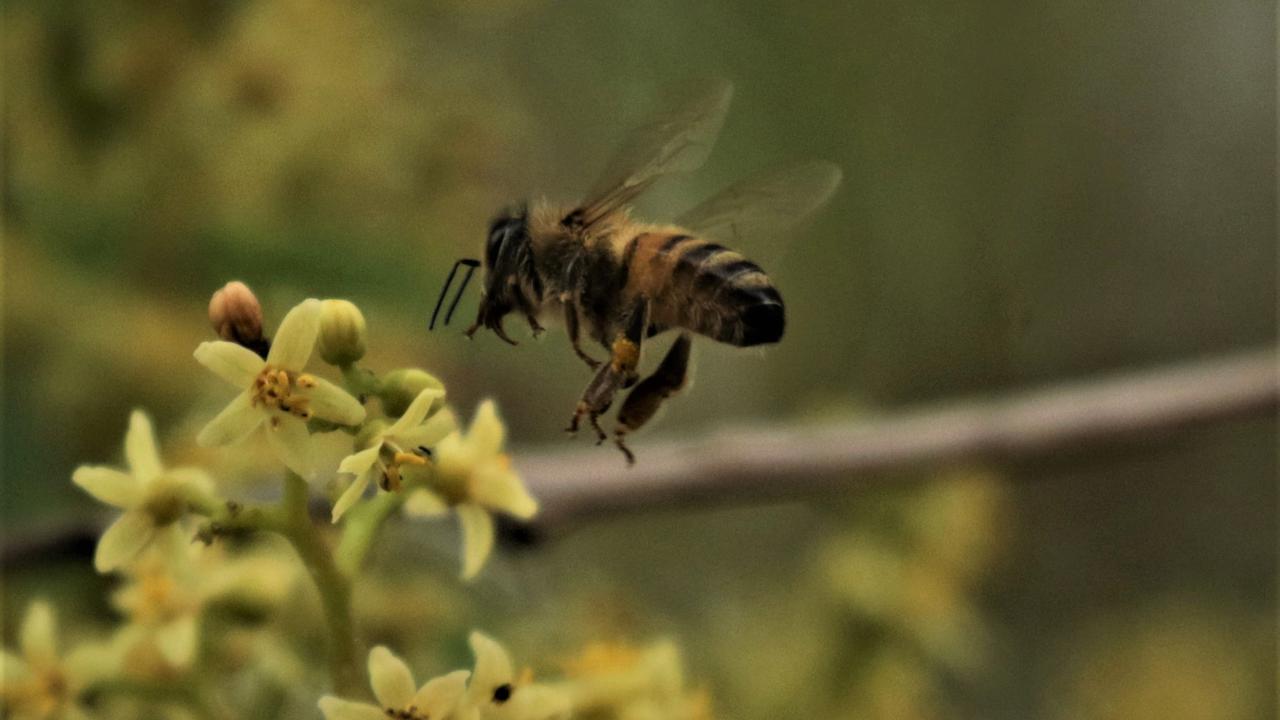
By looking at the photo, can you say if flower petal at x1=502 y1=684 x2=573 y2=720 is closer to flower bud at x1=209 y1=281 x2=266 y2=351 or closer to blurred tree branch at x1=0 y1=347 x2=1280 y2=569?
flower bud at x1=209 y1=281 x2=266 y2=351

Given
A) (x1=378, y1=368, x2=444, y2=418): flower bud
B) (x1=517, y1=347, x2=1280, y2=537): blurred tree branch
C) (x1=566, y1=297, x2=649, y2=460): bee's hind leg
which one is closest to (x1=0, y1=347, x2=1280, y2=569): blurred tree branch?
(x1=517, y1=347, x2=1280, y2=537): blurred tree branch

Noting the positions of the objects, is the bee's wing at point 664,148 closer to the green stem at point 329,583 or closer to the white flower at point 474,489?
the white flower at point 474,489

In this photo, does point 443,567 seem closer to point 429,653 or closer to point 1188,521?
point 429,653

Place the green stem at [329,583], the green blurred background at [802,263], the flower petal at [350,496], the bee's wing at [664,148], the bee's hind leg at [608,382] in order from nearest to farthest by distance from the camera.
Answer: the flower petal at [350,496]
the green stem at [329,583]
the bee's hind leg at [608,382]
the bee's wing at [664,148]
the green blurred background at [802,263]

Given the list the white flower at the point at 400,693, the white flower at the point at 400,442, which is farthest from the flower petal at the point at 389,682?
the white flower at the point at 400,442

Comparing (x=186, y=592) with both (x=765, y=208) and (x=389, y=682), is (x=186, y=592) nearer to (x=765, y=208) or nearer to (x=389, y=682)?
(x=389, y=682)

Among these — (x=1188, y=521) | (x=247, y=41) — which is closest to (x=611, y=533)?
(x=247, y=41)
